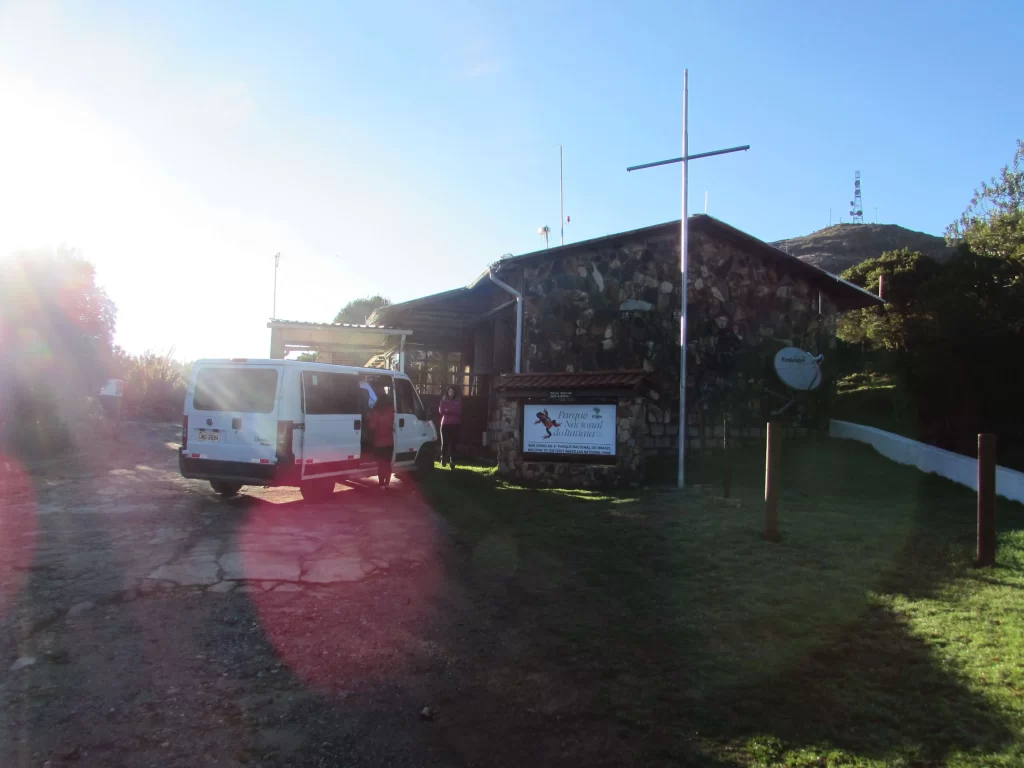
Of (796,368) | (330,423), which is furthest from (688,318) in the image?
(330,423)

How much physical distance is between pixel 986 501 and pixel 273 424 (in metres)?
7.55

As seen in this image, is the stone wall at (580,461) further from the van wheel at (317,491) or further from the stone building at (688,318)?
the van wheel at (317,491)

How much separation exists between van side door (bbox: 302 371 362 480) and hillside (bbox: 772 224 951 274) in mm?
58837

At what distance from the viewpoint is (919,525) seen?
7.88 metres

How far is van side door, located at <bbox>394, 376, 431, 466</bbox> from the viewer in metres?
11.7

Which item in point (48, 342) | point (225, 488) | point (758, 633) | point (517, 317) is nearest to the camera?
point (758, 633)

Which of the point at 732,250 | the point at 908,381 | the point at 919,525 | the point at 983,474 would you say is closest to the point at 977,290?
the point at 908,381

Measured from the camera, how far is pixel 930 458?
456 inches

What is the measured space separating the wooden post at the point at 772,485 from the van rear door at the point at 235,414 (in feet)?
18.9

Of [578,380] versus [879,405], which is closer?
[578,380]

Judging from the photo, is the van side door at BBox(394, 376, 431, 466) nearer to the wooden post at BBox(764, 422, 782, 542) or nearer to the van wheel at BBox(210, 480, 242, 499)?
the van wheel at BBox(210, 480, 242, 499)

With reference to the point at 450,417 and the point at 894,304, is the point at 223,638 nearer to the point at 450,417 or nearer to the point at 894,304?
the point at 450,417

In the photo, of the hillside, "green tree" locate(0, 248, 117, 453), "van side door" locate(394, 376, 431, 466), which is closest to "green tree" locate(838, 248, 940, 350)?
"van side door" locate(394, 376, 431, 466)

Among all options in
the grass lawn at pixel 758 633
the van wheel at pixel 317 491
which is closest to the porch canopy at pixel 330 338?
the van wheel at pixel 317 491
